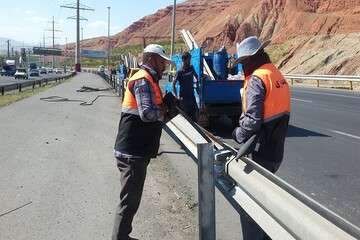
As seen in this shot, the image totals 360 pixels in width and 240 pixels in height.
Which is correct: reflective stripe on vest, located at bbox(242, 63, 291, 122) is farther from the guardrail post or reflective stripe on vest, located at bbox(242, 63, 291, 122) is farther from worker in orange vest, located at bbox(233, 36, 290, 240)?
the guardrail post

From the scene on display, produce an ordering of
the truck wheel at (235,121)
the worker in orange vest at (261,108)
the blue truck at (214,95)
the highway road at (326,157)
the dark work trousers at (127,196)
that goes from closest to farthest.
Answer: the worker in orange vest at (261,108), the dark work trousers at (127,196), the highway road at (326,157), the blue truck at (214,95), the truck wheel at (235,121)

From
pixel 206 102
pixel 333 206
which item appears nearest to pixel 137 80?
pixel 333 206

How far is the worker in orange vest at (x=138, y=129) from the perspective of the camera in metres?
4.93

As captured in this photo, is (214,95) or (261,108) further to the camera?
(214,95)

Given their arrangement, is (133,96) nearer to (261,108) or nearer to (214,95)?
(261,108)

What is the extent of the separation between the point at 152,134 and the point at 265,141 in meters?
1.04

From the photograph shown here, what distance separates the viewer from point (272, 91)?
4590 millimetres

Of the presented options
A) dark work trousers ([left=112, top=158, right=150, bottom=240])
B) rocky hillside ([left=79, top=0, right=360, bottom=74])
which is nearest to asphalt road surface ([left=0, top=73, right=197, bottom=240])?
dark work trousers ([left=112, top=158, right=150, bottom=240])

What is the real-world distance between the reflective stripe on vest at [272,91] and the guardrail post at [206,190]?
2.26ft

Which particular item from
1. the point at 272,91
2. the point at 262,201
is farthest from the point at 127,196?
the point at 262,201

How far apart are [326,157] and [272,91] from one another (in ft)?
20.6

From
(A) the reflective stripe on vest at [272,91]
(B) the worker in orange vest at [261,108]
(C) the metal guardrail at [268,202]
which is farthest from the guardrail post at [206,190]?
(A) the reflective stripe on vest at [272,91]

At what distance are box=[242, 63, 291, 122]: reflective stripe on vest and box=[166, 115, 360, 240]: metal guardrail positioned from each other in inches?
18.1

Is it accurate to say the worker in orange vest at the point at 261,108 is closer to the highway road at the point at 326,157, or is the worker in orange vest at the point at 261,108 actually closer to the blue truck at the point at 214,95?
the highway road at the point at 326,157
